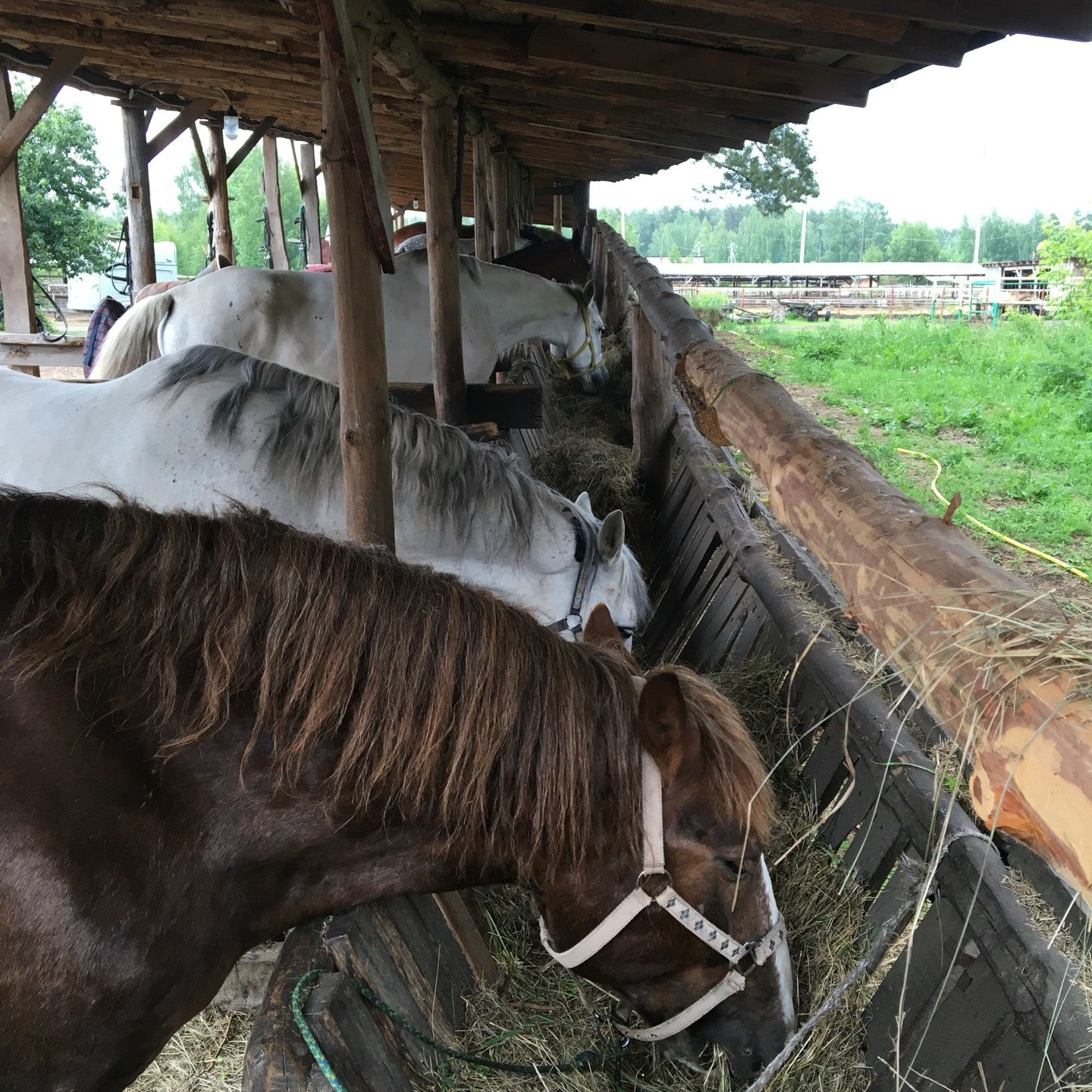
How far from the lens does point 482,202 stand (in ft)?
28.6

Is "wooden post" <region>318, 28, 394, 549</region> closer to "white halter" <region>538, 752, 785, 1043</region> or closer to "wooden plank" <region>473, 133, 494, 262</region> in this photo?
"white halter" <region>538, 752, 785, 1043</region>

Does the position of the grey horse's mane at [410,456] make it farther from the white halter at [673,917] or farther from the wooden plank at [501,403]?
the wooden plank at [501,403]

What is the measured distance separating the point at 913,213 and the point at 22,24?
12027 cm

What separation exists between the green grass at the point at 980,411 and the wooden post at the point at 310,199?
7.70 m

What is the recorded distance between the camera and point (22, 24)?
17.3 ft

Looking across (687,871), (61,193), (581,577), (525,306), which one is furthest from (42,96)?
(61,193)

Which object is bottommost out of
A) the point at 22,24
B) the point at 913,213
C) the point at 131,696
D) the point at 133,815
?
the point at 133,815

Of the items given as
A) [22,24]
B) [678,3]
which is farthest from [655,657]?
[22,24]

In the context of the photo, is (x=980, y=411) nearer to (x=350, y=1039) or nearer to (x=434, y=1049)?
(x=434, y=1049)

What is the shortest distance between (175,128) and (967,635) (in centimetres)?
886

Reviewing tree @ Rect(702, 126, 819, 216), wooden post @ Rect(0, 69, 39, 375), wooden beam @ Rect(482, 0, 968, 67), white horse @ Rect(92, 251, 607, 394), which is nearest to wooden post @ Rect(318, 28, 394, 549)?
wooden beam @ Rect(482, 0, 968, 67)

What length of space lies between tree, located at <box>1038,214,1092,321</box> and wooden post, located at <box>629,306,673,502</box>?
48.7 ft

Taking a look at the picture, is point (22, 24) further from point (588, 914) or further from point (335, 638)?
point (588, 914)

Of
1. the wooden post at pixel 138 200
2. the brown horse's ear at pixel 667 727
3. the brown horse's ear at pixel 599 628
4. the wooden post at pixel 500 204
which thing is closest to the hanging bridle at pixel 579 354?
the wooden post at pixel 500 204
